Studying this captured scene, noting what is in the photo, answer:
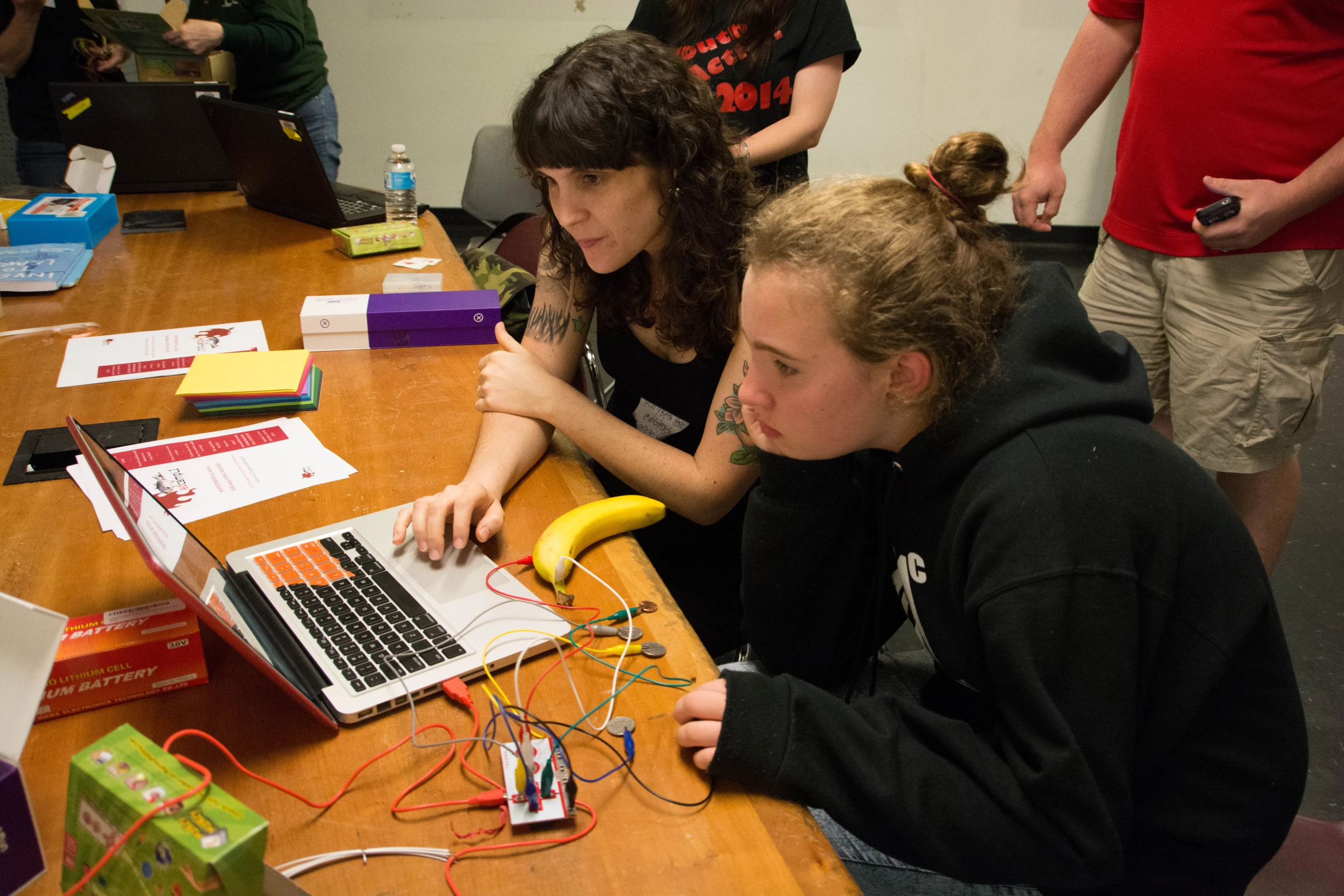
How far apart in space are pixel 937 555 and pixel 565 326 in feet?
2.77

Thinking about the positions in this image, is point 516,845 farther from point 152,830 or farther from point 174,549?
point 174,549

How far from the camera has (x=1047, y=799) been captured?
0.74m

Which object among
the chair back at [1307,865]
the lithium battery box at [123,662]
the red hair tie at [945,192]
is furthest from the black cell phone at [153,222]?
the chair back at [1307,865]

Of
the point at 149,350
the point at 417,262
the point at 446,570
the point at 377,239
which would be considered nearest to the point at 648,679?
the point at 446,570

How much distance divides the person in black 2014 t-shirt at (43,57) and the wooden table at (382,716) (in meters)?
1.20

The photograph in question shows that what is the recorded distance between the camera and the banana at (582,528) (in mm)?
1017

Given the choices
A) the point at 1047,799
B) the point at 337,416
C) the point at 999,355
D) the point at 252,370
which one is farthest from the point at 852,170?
the point at 252,370

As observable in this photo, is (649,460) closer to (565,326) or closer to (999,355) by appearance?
(565,326)

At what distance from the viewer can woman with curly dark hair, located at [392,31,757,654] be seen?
125cm

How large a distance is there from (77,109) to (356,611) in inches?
89.9

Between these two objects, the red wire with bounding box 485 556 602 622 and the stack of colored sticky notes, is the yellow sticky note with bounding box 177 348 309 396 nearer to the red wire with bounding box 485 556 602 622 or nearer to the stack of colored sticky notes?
the stack of colored sticky notes

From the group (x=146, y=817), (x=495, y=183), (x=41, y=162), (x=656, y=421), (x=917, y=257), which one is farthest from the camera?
(x=41, y=162)

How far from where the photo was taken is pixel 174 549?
2.68 ft

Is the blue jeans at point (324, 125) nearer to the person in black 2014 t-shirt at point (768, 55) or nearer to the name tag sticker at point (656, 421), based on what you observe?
the person in black 2014 t-shirt at point (768, 55)
